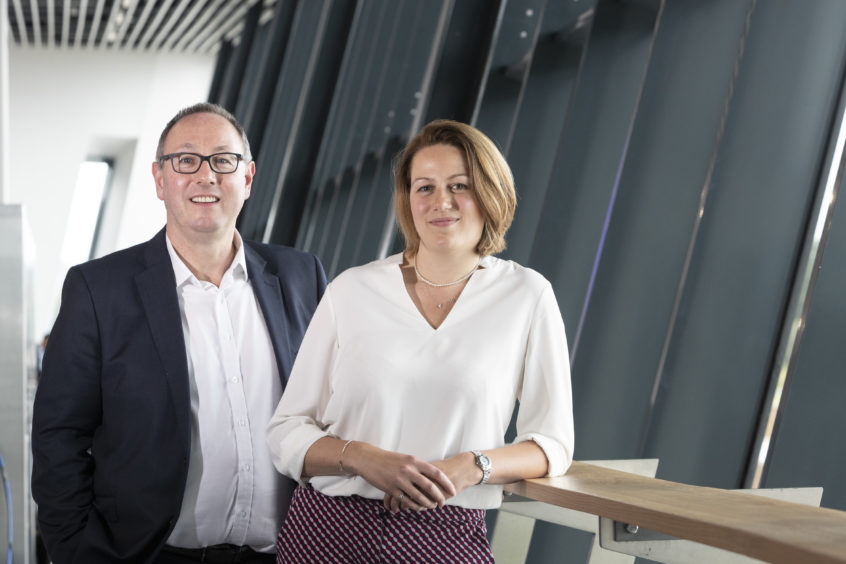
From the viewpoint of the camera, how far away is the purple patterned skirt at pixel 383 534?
193 cm

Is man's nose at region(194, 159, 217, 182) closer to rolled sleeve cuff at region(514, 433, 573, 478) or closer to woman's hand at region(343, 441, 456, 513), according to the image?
woman's hand at region(343, 441, 456, 513)

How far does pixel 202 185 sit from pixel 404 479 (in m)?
0.97

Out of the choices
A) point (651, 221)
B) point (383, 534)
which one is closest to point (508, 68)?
point (651, 221)

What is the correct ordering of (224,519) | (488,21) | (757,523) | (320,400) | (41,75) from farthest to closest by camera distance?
(41,75)
(488,21)
(224,519)
(320,400)
(757,523)

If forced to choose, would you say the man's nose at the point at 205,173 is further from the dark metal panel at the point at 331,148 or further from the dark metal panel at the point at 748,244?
the dark metal panel at the point at 331,148

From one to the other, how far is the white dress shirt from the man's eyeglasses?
239 mm

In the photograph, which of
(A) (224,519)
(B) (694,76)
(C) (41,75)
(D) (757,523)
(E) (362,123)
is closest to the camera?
(D) (757,523)

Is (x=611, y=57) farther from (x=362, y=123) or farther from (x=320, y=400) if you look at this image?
(x=362, y=123)

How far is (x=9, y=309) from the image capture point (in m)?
4.44

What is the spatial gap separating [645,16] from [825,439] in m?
1.76

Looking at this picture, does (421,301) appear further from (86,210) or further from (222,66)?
(86,210)

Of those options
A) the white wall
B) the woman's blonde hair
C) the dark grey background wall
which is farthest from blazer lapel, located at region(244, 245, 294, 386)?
the white wall

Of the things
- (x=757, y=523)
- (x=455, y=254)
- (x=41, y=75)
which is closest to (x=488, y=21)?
(x=455, y=254)

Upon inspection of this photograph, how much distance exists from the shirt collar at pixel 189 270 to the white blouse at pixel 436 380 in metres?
0.49
